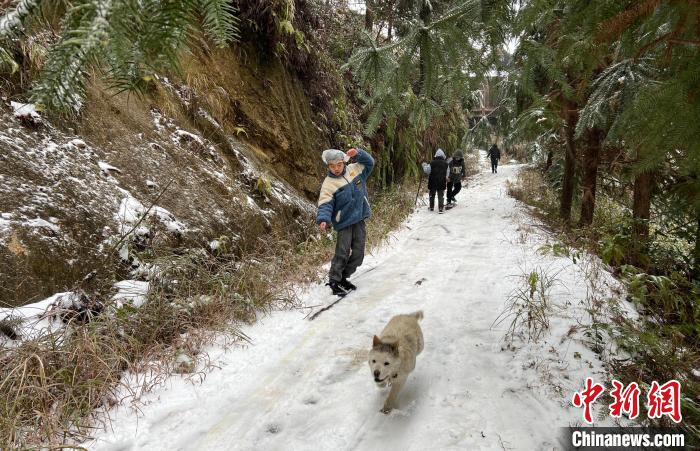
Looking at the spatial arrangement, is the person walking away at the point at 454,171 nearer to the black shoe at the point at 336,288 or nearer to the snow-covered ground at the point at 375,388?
the snow-covered ground at the point at 375,388

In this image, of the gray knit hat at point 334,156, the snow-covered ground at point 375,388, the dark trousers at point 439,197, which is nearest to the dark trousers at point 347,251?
the snow-covered ground at point 375,388

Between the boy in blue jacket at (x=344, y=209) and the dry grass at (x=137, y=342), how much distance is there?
61 centimetres

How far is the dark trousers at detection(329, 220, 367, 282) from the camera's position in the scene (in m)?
5.42

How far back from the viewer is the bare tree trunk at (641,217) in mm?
6019

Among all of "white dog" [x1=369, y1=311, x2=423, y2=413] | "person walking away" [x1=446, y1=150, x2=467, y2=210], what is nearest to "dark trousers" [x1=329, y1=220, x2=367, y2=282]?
"white dog" [x1=369, y1=311, x2=423, y2=413]

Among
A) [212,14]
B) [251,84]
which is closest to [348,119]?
[251,84]

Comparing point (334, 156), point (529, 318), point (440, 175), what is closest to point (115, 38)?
point (529, 318)

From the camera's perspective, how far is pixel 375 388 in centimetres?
313

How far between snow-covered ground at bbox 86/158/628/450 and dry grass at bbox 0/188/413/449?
0.20 meters

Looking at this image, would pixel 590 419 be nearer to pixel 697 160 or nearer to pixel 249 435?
pixel 697 160

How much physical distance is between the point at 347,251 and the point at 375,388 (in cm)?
260

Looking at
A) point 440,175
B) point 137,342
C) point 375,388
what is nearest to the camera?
point 375,388

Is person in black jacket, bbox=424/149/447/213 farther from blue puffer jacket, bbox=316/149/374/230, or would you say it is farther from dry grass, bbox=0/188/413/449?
dry grass, bbox=0/188/413/449

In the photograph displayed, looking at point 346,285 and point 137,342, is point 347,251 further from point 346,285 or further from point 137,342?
point 137,342
